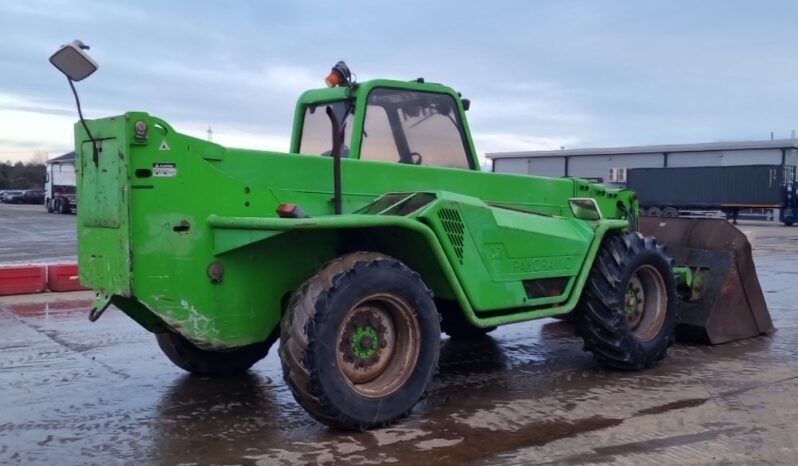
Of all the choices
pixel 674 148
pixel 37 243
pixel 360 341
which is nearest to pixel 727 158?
pixel 674 148

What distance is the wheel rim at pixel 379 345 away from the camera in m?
4.79

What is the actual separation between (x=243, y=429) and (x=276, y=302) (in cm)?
81

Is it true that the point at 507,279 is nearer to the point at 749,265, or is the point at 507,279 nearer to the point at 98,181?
the point at 98,181

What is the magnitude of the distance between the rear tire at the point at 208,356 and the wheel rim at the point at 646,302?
3085mm

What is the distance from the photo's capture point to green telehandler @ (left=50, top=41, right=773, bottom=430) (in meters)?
4.54

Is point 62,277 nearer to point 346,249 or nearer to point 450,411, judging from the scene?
point 346,249

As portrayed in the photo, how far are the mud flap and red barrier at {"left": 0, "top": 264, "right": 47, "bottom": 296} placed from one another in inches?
330

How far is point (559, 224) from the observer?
20.4 ft

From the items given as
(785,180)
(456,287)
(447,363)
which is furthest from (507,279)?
(785,180)

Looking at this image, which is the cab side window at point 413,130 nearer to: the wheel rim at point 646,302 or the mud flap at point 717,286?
the wheel rim at point 646,302

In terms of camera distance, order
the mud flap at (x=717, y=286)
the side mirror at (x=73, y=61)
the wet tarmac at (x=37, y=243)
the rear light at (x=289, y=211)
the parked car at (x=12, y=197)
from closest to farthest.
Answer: the side mirror at (x=73, y=61) < the rear light at (x=289, y=211) < the mud flap at (x=717, y=286) < the wet tarmac at (x=37, y=243) < the parked car at (x=12, y=197)

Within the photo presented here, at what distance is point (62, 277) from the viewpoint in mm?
11266

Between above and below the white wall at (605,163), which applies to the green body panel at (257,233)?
below

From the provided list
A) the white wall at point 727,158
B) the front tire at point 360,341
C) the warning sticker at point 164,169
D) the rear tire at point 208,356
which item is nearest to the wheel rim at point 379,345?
the front tire at point 360,341
